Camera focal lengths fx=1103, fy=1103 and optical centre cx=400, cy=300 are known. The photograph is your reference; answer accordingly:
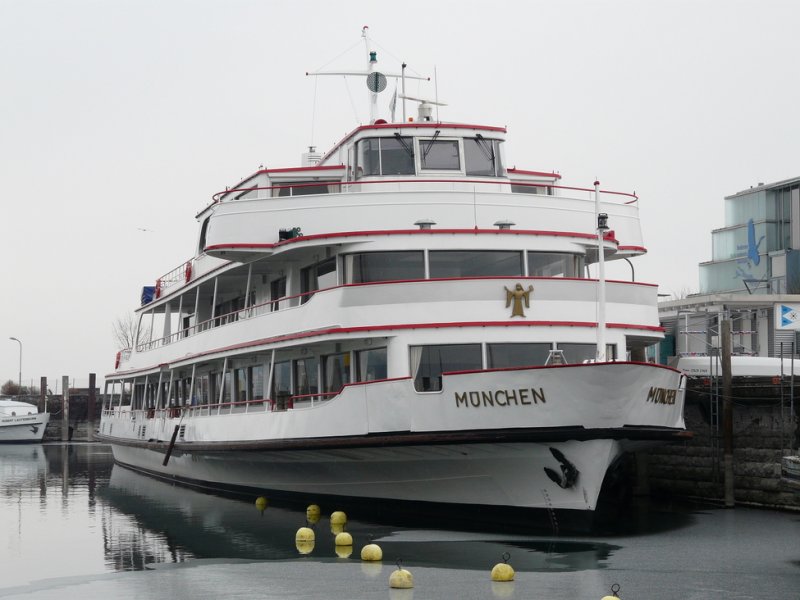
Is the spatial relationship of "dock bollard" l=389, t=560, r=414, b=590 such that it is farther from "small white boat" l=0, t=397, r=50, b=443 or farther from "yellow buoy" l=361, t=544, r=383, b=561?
"small white boat" l=0, t=397, r=50, b=443

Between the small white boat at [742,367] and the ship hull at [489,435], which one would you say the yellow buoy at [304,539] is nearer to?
the ship hull at [489,435]

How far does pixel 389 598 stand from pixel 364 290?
23.7ft

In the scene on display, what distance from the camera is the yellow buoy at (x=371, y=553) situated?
1515cm

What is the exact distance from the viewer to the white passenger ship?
650 inches

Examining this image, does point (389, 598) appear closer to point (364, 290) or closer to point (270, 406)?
point (364, 290)

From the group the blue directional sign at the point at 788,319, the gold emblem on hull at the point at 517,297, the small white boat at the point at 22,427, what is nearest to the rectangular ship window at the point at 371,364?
the gold emblem on hull at the point at 517,297

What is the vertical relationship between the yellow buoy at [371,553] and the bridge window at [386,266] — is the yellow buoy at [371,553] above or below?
below

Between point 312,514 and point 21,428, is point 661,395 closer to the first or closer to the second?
point 312,514

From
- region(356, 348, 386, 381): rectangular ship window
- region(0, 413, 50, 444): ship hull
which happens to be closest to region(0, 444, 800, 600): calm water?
region(356, 348, 386, 381): rectangular ship window

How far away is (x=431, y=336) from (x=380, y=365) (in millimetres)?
1133

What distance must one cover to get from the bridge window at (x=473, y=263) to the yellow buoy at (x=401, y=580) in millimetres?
7403

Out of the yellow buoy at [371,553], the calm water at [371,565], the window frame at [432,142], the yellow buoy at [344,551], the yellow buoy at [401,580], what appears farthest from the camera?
the window frame at [432,142]

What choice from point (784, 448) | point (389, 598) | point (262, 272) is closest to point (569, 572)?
point (389, 598)

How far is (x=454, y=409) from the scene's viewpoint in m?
17.1
